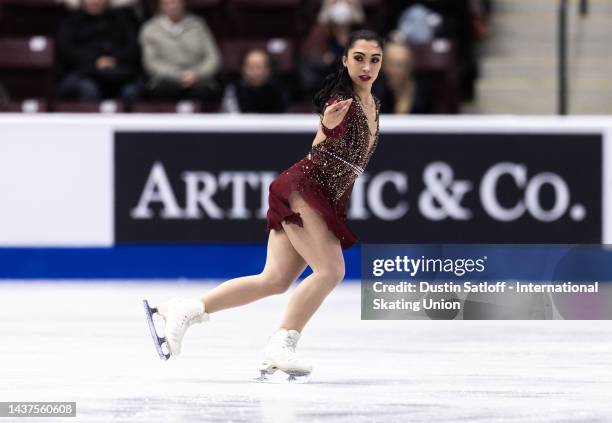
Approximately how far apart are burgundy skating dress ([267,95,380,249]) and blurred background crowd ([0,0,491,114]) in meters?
4.21

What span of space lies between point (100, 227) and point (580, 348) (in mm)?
3544

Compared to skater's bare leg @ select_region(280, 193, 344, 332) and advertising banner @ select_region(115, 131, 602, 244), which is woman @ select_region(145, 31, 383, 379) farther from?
advertising banner @ select_region(115, 131, 602, 244)

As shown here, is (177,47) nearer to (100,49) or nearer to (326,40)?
(100,49)

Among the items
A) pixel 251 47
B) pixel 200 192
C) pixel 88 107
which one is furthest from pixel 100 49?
pixel 200 192

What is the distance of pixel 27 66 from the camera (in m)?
10.2

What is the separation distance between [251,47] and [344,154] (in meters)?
5.29

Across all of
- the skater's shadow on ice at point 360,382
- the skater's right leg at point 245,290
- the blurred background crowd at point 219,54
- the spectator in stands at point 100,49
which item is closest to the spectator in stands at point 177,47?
the blurred background crowd at point 219,54

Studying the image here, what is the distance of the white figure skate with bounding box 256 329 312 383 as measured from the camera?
5.19 metres

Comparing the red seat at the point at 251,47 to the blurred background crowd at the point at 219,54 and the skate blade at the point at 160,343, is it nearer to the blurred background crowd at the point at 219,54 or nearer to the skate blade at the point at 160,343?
the blurred background crowd at the point at 219,54

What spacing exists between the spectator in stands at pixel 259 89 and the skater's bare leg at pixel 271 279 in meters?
4.25

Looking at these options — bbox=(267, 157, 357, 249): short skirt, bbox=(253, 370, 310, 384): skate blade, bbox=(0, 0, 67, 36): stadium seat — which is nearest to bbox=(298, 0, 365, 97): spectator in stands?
bbox=(0, 0, 67, 36): stadium seat

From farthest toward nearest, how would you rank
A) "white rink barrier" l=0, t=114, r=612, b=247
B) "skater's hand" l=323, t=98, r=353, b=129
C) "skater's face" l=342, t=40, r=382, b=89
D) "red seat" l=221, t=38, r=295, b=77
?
"red seat" l=221, t=38, r=295, b=77, "white rink barrier" l=0, t=114, r=612, b=247, "skater's face" l=342, t=40, r=382, b=89, "skater's hand" l=323, t=98, r=353, b=129

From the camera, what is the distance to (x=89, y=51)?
33.3ft

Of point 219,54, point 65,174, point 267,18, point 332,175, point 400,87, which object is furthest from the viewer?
point 267,18
